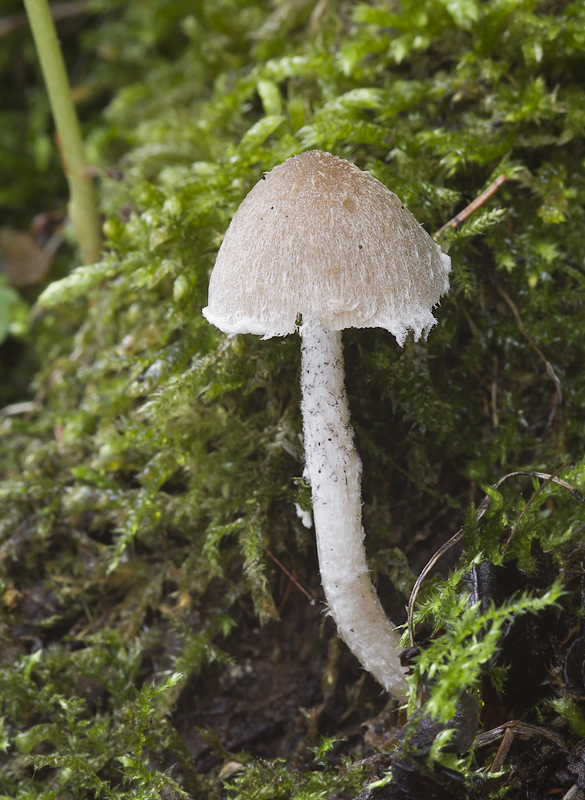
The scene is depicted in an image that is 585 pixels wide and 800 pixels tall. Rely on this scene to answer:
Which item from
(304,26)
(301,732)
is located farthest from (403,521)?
(304,26)

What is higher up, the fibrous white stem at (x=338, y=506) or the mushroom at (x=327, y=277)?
the mushroom at (x=327, y=277)

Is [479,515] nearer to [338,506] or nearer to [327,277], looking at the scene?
[338,506]

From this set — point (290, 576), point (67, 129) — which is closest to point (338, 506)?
point (290, 576)

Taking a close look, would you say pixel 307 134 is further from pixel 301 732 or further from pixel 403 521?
pixel 301 732

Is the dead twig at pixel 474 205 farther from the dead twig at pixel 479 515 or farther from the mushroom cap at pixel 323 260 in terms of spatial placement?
the dead twig at pixel 479 515

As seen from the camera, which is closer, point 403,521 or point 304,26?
point 403,521

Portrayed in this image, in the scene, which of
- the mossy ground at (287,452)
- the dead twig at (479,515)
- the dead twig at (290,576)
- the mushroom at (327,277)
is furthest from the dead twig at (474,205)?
the dead twig at (290,576)
